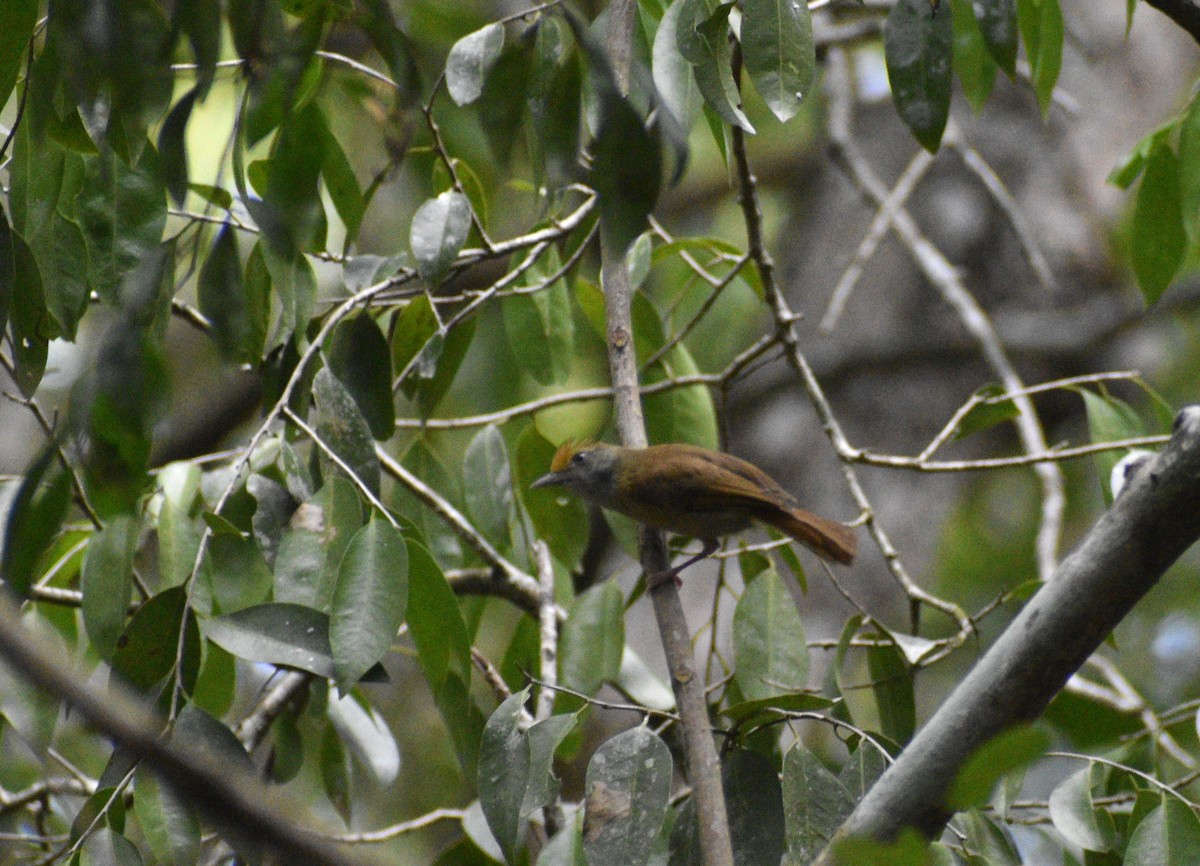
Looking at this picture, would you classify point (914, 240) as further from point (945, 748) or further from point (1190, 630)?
point (1190, 630)

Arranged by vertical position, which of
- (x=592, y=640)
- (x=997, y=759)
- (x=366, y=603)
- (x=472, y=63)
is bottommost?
(x=592, y=640)

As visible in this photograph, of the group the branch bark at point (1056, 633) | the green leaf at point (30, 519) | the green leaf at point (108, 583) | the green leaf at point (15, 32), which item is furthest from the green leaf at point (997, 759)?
the green leaf at point (15, 32)

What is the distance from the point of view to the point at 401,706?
739cm

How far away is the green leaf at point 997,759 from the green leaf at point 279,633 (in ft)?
4.06

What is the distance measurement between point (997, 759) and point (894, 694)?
167 centimetres

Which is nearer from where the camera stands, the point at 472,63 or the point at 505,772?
the point at 505,772

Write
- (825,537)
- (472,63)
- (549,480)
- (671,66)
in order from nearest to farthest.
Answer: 1. (671,66)
2. (472,63)
3. (825,537)
4. (549,480)

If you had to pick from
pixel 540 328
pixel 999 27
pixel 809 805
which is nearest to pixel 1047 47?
pixel 999 27

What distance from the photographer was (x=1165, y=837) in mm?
2143

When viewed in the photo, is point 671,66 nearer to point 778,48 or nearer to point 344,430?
point 778,48

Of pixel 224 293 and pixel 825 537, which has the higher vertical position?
pixel 224 293

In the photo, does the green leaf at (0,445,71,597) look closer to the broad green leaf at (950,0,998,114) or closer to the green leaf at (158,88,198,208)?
the green leaf at (158,88,198,208)

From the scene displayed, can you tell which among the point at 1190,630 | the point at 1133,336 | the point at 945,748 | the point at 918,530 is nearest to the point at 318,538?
the point at 945,748

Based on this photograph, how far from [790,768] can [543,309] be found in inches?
65.0
